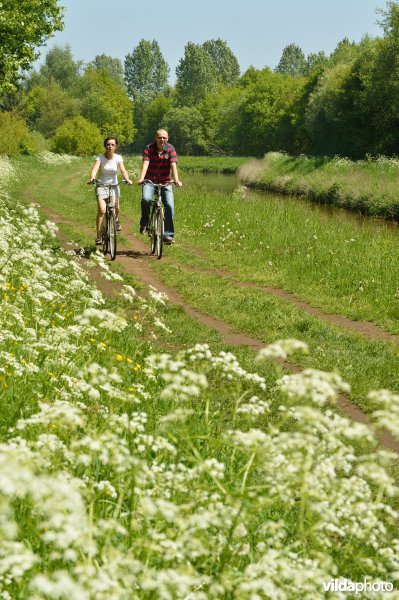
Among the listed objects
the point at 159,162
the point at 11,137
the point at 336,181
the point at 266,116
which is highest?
the point at 266,116

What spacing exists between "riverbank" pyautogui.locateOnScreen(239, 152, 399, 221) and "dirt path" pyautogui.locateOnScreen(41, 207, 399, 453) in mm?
15273

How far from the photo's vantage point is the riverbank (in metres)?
31.0

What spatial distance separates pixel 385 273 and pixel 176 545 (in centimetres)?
1157

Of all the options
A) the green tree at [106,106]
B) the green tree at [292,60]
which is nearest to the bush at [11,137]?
the green tree at [106,106]

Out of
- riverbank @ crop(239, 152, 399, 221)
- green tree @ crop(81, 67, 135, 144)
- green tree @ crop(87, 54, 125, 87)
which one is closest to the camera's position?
riverbank @ crop(239, 152, 399, 221)

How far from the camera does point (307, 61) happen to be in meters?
180

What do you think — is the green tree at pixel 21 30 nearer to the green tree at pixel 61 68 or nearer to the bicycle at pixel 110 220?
the bicycle at pixel 110 220

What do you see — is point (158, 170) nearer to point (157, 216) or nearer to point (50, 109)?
point (157, 216)

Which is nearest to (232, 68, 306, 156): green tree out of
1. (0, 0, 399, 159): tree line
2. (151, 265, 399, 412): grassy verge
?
(0, 0, 399, 159): tree line

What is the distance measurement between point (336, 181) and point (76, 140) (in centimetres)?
4813

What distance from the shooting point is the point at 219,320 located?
10.4 m

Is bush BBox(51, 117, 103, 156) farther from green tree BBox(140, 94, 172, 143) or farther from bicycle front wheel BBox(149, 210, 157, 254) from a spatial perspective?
bicycle front wheel BBox(149, 210, 157, 254)

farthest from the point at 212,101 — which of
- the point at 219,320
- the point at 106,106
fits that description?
the point at 219,320

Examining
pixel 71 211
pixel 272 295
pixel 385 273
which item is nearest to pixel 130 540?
pixel 272 295
